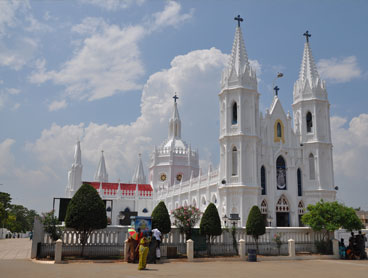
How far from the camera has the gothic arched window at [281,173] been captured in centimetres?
4325

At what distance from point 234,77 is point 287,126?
859cm

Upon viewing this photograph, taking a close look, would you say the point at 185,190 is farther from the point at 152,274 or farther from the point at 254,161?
the point at 152,274

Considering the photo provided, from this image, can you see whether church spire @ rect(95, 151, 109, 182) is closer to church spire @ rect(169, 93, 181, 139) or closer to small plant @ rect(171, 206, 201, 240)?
church spire @ rect(169, 93, 181, 139)

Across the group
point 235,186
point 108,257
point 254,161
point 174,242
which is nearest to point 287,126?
point 254,161

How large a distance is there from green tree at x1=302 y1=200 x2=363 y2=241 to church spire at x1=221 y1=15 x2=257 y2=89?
1766 cm

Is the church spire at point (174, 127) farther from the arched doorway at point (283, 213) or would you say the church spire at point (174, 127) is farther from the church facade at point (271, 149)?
the arched doorway at point (283, 213)

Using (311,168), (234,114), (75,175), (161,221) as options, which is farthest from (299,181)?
→ (75,175)

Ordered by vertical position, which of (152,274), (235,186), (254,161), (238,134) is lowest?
(152,274)

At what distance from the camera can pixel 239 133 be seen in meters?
41.1

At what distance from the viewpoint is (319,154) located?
145 ft

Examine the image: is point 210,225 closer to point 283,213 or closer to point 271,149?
point 283,213

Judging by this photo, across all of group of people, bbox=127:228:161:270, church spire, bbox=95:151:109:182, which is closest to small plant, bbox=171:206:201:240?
group of people, bbox=127:228:161:270

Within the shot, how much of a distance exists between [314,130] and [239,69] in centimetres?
1118

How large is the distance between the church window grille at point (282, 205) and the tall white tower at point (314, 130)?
8.60ft
